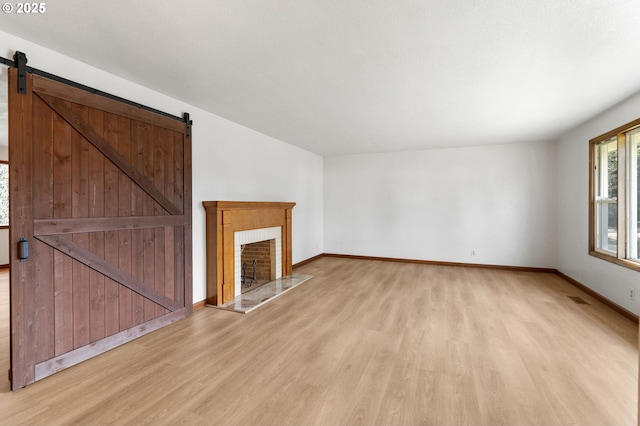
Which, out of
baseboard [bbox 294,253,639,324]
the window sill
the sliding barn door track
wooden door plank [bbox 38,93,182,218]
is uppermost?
the sliding barn door track

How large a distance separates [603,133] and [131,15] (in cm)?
527

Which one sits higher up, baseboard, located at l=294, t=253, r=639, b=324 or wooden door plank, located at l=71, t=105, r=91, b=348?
wooden door plank, located at l=71, t=105, r=91, b=348

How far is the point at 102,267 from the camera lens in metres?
2.55

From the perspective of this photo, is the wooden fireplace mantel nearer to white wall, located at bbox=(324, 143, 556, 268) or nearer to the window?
white wall, located at bbox=(324, 143, 556, 268)

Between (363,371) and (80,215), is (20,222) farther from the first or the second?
(363,371)

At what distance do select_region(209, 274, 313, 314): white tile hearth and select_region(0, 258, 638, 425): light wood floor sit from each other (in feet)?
0.49

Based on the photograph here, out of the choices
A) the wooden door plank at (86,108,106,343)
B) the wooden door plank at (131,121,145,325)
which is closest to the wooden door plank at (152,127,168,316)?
the wooden door plank at (131,121,145,325)

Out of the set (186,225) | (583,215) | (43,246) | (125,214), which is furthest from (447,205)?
(43,246)

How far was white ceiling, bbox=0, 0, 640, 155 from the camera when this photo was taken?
1.76 m

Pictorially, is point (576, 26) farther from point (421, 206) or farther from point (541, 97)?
point (421, 206)

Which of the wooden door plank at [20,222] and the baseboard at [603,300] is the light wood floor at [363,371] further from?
the wooden door plank at [20,222]

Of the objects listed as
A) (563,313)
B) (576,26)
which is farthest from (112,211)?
(563,313)

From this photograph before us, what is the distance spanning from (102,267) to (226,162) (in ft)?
6.67

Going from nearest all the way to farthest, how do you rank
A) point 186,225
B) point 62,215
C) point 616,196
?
point 62,215, point 186,225, point 616,196
